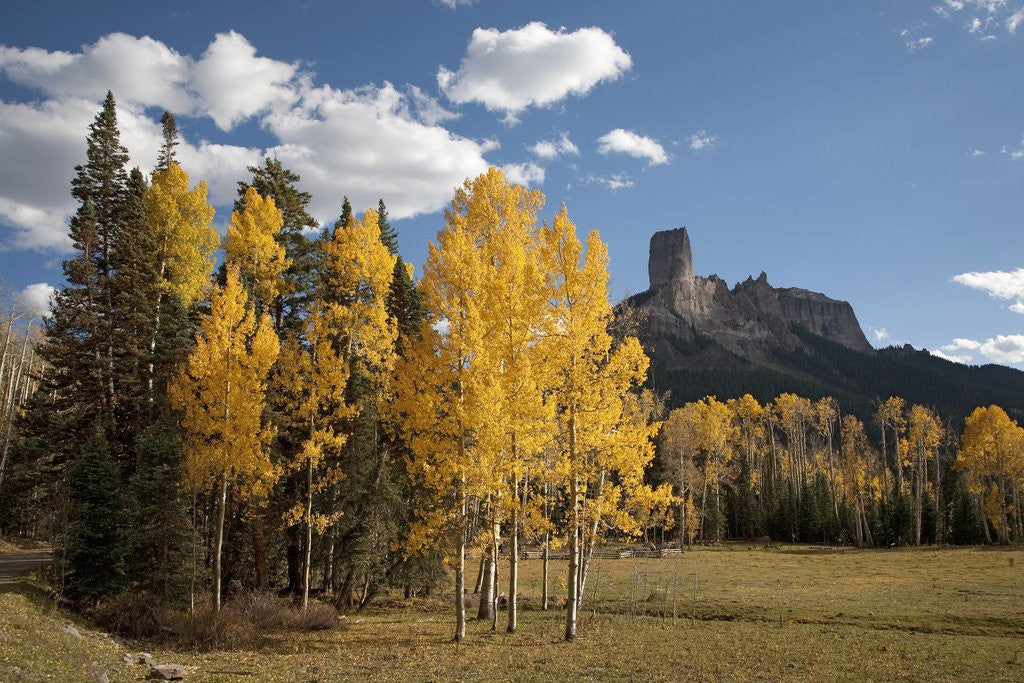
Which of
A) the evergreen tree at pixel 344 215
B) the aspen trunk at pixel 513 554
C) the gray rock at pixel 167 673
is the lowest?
the gray rock at pixel 167 673

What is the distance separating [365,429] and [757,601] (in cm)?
1828

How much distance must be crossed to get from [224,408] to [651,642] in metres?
14.7

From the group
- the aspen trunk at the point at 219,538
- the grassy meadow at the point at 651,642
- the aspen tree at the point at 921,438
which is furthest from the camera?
the aspen tree at the point at 921,438

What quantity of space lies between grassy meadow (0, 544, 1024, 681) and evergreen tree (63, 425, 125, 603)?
1.29m

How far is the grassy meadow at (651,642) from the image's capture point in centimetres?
1253

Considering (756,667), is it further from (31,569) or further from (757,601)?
(31,569)

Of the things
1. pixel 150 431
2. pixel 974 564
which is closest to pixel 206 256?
pixel 150 431

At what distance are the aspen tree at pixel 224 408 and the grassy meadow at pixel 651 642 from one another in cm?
472

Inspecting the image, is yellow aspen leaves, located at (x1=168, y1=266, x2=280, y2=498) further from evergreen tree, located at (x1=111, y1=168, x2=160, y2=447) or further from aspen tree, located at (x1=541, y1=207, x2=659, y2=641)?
aspen tree, located at (x1=541, y1=207, x2=659, y2=641)

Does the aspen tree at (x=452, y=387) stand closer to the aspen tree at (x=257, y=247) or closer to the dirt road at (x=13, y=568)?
the aspen tree at (x=257, y=247)

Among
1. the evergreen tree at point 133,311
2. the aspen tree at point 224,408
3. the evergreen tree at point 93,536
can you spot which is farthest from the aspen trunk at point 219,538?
the evergreen tree at point 133,311

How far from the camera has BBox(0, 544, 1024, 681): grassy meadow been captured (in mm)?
12531

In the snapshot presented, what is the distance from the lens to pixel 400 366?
16.0 metres

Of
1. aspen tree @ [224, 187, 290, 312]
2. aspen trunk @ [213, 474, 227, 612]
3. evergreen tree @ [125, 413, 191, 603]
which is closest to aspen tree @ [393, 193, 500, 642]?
aspen trunk @ [213, 474, 227, 612]
